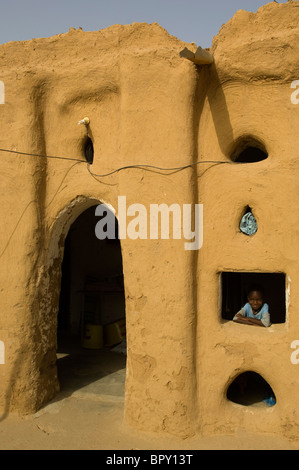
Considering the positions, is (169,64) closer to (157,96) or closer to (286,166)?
(157,96)

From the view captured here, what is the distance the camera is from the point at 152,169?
5.11 m

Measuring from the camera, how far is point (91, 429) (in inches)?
208

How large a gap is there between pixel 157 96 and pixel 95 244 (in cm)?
526

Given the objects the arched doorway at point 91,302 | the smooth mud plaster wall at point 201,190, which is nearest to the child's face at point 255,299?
the smooth mud plaster wall at point 201,190

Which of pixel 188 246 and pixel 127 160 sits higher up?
pixel 127 160

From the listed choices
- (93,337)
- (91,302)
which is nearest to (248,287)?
(93,337)

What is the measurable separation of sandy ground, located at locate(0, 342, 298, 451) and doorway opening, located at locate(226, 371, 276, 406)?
1.72 ft

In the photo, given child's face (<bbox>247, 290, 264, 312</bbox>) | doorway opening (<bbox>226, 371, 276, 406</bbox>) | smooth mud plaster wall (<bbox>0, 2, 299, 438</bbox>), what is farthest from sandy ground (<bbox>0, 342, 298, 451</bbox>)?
child's face (<bbox>247, 290, 264, 312</bbox>)

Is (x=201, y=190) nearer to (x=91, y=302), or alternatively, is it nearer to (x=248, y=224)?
(x=248, y=224)

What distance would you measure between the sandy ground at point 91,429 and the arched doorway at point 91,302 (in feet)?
3.64

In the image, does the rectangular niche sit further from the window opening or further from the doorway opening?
the window opening

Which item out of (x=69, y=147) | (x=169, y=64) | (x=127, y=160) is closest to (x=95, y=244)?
(x=69, y=147)

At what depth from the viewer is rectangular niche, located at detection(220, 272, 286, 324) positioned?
23.7ft

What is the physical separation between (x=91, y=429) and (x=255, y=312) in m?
2.62
